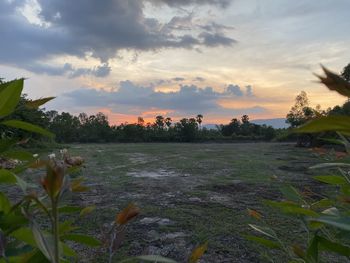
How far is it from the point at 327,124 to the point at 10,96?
A: 45cm

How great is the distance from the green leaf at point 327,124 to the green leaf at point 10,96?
41 cm

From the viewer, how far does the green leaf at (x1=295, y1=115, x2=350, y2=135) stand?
446 millimetres

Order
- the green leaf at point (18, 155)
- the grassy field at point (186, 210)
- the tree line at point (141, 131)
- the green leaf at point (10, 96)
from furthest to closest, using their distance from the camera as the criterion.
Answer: the tree line at point (141, 131) < the grassy field at point (186, 210) < the green leaf at point (18, 155) < the green leaf at point (10, 96)

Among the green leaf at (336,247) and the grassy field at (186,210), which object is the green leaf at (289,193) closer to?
the green leaf at (336,247)

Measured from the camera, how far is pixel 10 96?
62 cm

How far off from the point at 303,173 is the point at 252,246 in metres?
6.28

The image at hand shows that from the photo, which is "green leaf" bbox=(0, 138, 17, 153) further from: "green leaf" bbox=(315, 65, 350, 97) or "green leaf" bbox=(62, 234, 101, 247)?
"green leaf" bbox=(315, 65, 350, 97)

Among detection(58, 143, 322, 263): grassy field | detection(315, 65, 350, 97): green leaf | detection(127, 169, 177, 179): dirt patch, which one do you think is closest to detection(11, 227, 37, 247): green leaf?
detection(315, 65, 350, 97): green leaf

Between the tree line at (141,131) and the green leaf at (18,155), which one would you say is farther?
the tree line at (141,131)

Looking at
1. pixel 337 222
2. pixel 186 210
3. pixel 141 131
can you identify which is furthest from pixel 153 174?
pixel 141 131

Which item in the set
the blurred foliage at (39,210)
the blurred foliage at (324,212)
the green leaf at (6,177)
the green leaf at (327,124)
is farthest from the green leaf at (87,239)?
the green leaf at (327,124)

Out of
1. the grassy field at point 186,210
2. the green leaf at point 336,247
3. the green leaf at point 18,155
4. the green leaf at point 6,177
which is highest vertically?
the green leaf at point 18,155

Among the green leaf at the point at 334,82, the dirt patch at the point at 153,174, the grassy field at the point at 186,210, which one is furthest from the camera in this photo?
the dirt patch at the point at 153,174

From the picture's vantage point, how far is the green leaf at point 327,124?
446 millimetres
